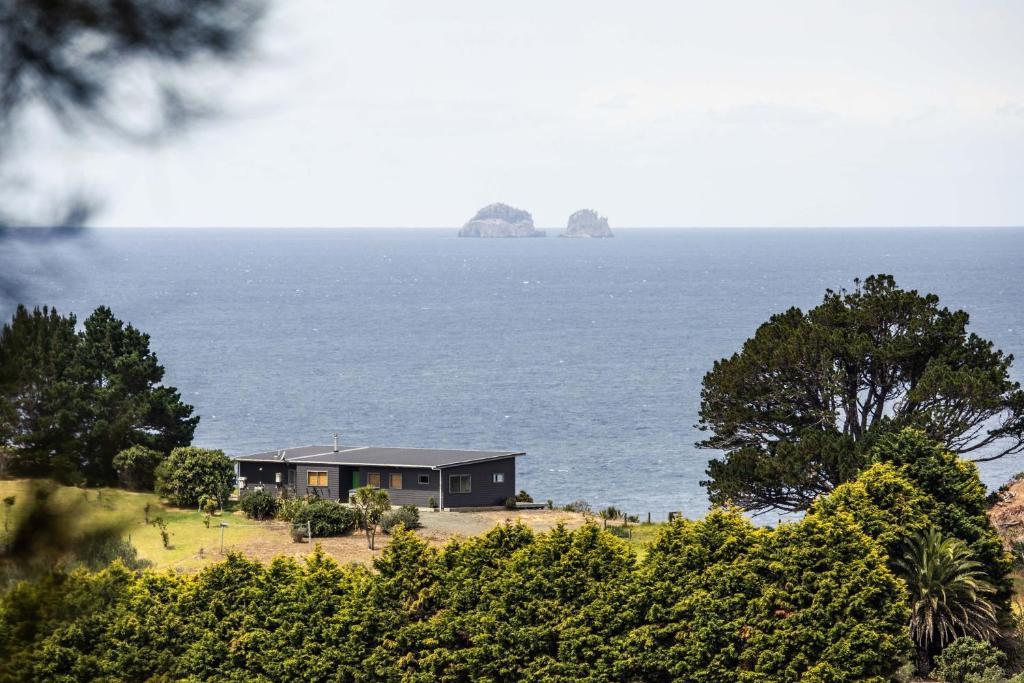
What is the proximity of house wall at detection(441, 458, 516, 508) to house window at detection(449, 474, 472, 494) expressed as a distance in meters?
0.10

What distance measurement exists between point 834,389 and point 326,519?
18512 millimetres

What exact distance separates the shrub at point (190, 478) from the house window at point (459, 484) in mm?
9581

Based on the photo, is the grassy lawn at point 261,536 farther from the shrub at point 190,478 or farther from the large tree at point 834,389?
the large tree at point 834,389

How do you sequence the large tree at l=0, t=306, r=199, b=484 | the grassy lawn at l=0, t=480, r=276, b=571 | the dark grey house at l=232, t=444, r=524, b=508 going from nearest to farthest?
the large tree at l=0, t=306, r=199, b=484 < the grassy lawn at l=0, t=480, r=276, b=571 < the dark grey house at l=232, t=444, r=524, b=508

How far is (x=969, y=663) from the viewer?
29969 millimetres

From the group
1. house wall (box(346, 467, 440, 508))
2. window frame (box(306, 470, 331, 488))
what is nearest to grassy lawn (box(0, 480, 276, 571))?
window frame (box(306, 470, 331, 488))

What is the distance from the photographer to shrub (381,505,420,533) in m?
42.8

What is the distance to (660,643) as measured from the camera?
1114 inches

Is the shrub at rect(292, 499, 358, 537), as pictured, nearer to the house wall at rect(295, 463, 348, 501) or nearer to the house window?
the house window

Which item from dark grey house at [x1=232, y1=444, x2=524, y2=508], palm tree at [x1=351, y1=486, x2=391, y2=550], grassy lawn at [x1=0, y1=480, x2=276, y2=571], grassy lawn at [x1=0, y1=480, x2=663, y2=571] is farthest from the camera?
dark grey house at [x1=232, y1=444, x2=524, y2=508]

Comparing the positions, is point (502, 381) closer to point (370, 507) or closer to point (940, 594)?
point (370, 507)

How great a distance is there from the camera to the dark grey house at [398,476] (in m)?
53.7

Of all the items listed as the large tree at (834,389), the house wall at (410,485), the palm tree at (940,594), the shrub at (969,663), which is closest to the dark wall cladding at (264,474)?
the house wall at (410,485)

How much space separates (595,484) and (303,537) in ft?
126
